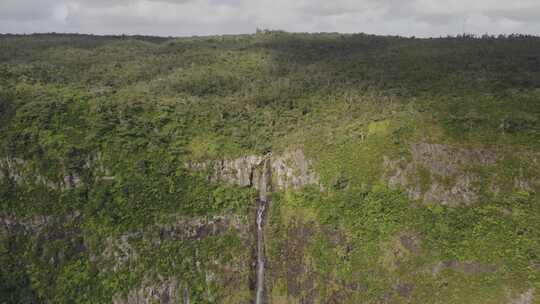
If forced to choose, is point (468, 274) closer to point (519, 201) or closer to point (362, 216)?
point (519, 201)

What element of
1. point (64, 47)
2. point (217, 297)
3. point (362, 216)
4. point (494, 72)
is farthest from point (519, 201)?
point (64, 47)

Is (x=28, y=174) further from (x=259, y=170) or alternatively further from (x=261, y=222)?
(x=261, y=222)

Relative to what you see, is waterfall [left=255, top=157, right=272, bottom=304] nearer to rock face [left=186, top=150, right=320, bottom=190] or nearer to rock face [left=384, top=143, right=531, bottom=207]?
rock face [left=186, top=150, right=320, bottom=190]

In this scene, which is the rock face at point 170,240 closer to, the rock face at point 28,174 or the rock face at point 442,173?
the rock face at point 28,174

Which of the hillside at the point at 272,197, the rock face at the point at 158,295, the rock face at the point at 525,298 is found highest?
the hillside at the point at 272,197

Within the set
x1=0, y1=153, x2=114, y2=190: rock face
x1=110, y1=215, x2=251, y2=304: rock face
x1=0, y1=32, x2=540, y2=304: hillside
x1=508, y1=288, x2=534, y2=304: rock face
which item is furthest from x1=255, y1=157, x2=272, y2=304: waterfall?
x1=508, y1=288, x2=534, y2=304: rock face

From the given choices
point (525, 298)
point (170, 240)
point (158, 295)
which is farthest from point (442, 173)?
point (158, 295)

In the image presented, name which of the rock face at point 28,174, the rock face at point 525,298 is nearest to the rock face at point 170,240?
the rock face at point 28,174
